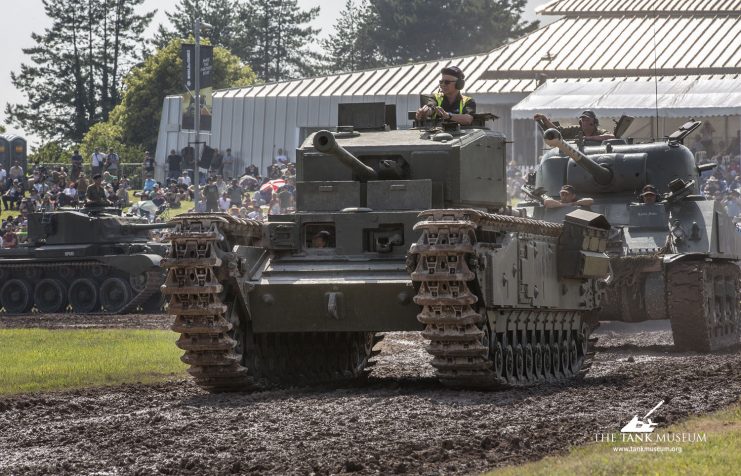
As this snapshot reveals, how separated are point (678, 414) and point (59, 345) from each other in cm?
1359

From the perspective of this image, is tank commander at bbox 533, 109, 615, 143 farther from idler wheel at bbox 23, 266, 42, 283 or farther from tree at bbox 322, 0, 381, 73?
tree at bbox 322, 0, 381, 73

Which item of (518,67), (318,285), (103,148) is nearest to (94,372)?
(318,285)

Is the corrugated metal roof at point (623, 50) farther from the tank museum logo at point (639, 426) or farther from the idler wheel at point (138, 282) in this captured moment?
the tank museum logo at point (639, 426)

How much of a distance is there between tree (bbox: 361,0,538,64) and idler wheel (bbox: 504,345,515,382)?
7376 centimetres

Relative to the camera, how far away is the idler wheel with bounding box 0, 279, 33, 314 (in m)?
37.0

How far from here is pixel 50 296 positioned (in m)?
36.9

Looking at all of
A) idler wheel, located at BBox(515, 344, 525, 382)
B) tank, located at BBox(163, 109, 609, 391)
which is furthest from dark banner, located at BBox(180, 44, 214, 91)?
idler wheel, located at BBox(515, 344, 525, 382)

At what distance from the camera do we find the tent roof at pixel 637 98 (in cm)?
4412

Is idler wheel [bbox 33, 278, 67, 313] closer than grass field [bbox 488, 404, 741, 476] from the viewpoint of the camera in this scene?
No

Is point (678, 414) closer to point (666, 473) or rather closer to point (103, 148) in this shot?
point (666, 473)

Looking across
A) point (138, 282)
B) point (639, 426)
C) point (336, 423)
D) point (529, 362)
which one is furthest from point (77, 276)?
point (639, 426)

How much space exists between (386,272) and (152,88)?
206 feet

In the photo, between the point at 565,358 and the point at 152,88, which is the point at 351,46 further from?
the point at 565,358

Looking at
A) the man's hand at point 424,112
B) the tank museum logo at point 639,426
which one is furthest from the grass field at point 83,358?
the tank museum logo at point 639,426
